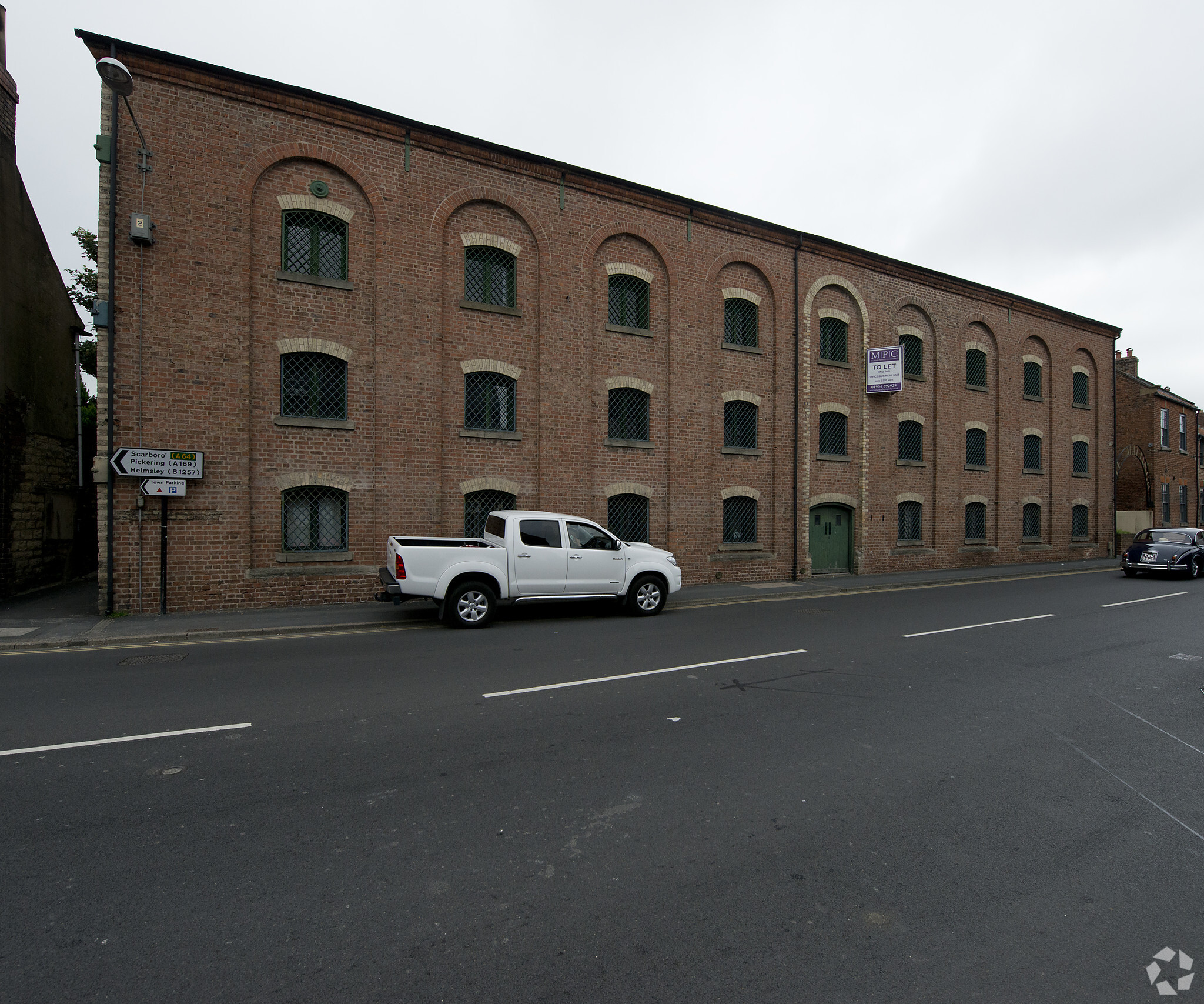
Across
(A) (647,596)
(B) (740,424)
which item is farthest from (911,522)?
(A) (647,596)

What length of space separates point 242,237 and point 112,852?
1191 cm

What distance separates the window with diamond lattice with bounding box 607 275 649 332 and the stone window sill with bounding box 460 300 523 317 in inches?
101

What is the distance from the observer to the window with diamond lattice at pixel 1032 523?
24.6 meters

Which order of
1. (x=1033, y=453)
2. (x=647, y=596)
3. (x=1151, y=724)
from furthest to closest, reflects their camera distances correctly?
1. (x=1033, y=453)
2. (x=647, y=596)
3. (x=1151, y=724)

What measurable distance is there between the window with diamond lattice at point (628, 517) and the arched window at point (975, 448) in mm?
13738

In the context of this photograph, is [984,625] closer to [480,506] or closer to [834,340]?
[480,506]

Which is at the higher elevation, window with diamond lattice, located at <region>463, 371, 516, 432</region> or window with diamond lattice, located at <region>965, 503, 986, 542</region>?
window with diamond lattice, located at <region>463, 371, 516, 432</region>

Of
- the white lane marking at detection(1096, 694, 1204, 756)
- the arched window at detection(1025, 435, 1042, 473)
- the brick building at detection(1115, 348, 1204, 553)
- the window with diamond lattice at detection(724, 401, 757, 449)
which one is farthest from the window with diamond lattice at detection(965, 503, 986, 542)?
the white lane marking at detection(1096, 694, 1204, 756)

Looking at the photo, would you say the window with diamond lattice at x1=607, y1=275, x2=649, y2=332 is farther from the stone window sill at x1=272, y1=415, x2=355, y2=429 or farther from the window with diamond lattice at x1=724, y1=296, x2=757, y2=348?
the stone window sill at x1=272, y1=415, x2=355, y2=429

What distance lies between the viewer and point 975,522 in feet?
75.9

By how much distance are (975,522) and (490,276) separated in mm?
19236

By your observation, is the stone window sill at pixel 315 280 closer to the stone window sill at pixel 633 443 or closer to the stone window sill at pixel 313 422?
the stone window sill at pixel 313 422

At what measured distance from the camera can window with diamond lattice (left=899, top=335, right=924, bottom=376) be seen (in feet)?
70.6

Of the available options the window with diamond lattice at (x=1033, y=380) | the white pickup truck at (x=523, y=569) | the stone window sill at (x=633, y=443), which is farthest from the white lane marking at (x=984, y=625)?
the window with diamond lattice at (x=1033, y=380)
